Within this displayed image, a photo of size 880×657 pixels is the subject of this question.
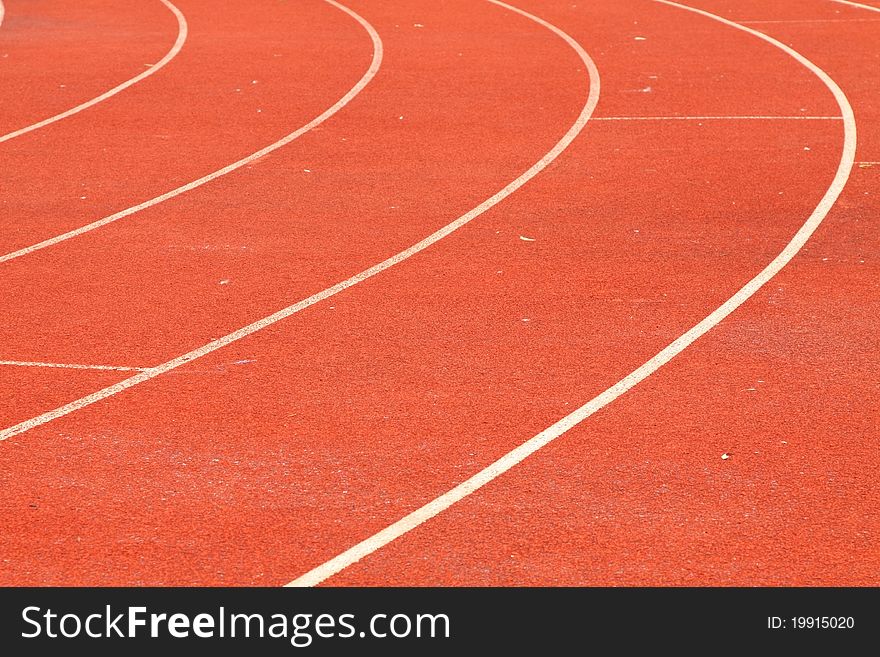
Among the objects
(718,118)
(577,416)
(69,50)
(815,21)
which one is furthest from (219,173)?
(815,21)

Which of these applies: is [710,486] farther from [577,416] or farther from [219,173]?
[219,173]

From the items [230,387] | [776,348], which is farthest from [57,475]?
[776,348]

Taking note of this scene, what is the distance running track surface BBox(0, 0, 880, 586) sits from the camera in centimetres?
493

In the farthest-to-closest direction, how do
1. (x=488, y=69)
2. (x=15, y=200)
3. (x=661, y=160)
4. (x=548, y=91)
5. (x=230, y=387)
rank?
(x=488, y=69), (x=548, y=91), (x=661, y=160), (x=15, y=200), (x=230, y=387)

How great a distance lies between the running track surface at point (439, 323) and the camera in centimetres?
493

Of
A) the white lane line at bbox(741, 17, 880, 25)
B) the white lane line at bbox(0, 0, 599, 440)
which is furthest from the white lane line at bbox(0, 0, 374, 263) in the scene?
the white lane line at bbox(741, 17, 880, 25)

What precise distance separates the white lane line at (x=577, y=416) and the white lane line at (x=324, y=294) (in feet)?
6.12

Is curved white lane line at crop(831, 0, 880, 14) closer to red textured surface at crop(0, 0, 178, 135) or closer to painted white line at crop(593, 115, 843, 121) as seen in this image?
painted white line at crop(593, 115, 843, 121)

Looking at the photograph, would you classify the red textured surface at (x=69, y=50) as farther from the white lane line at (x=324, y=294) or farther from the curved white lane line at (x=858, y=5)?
the curved white lane line at (x=858, y=5)

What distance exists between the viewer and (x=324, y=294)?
7.53m

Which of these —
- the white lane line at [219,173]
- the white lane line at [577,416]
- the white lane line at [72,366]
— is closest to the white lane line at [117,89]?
the white lane line at [219,173]
